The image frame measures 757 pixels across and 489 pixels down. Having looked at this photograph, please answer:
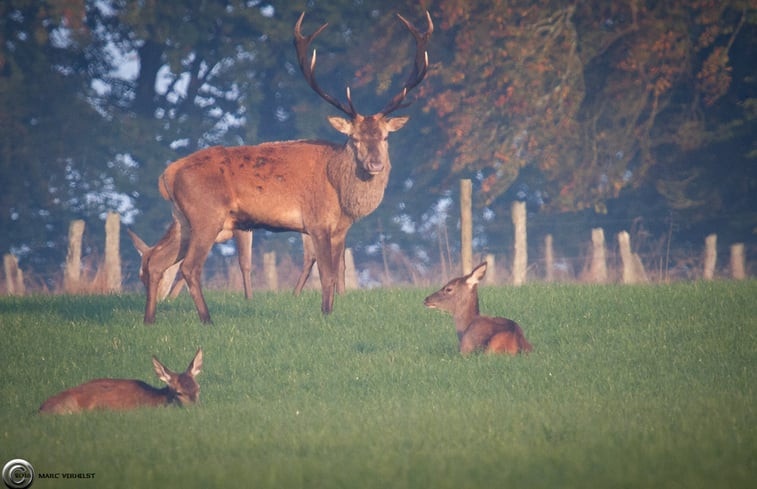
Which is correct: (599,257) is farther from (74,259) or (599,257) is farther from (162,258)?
(162,258)

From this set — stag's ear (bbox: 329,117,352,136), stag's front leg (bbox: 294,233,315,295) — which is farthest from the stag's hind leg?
stag's ear (bbox: 329,117,352,136)

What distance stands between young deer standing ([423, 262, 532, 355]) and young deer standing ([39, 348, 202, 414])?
10.2 feet

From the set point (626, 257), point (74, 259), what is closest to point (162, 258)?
point (74, 259)

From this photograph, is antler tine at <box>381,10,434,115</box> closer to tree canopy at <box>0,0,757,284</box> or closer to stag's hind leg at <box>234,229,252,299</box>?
stag's hind leg at <box>234,229,252,299</box>

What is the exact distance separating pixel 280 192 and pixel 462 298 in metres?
3.74

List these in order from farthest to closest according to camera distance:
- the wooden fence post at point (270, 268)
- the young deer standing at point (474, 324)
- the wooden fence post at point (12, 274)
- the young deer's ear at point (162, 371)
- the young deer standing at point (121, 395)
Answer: the wooden fence post at point (270, 268)
the wooden fence post at point (12, 274)
the young deer standing at point (474, 324)
the young deer's ear at point (162, 371)
the young deer standing at point (121, 395)

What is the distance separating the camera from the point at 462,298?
1288cm

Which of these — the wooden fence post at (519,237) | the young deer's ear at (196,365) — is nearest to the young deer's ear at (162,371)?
the young deer's ear at (196,365)

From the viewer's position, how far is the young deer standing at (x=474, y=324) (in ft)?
39.7

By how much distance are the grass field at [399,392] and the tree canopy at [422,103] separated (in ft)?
32.8

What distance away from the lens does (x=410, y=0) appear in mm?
27875

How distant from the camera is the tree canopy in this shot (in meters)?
26.0

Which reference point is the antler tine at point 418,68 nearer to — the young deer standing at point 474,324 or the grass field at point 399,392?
the grass field at point 399,392

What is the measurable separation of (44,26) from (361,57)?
25.4ft
